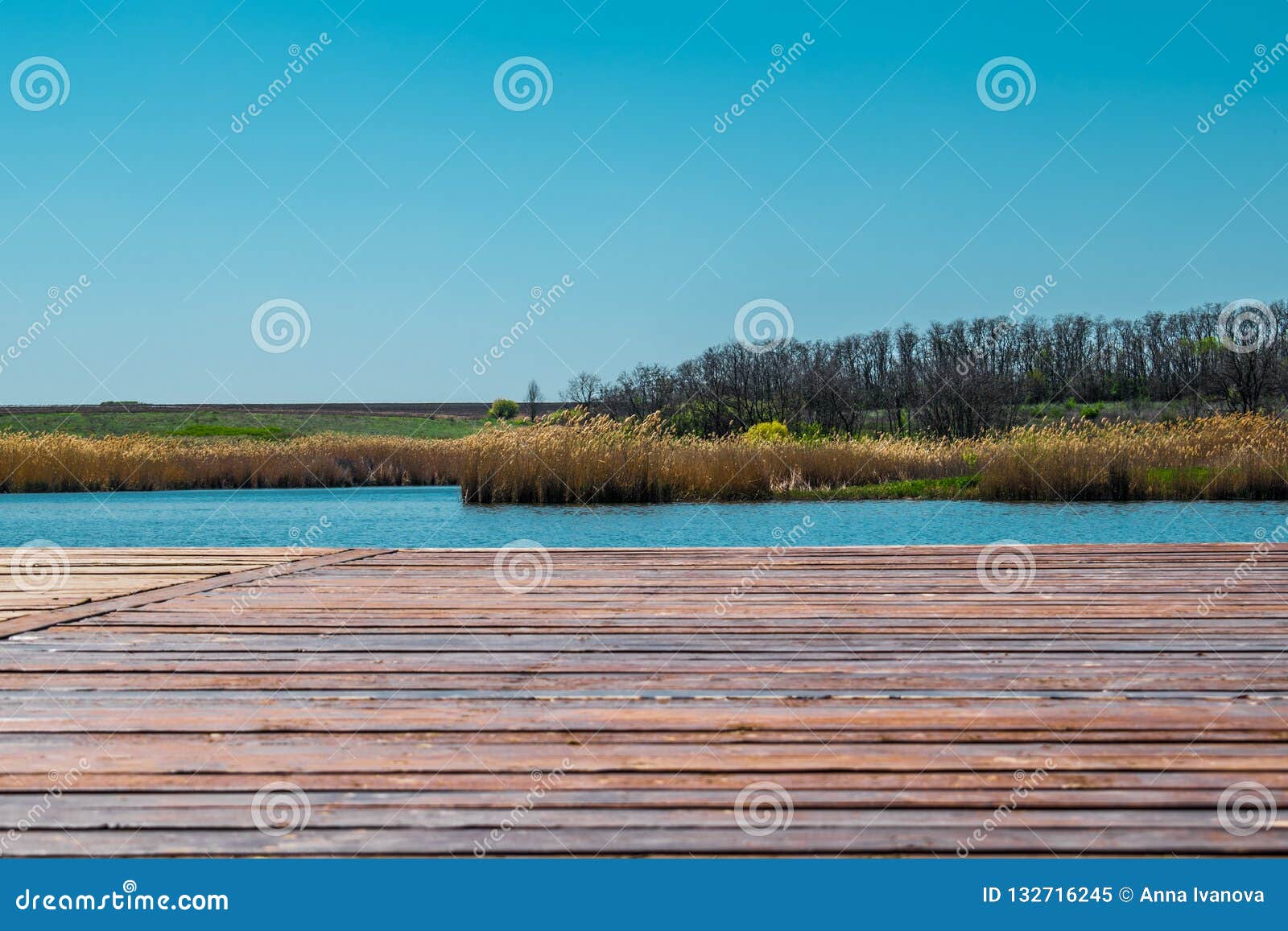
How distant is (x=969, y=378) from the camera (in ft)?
108

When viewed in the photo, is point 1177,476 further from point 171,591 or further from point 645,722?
point 645,722

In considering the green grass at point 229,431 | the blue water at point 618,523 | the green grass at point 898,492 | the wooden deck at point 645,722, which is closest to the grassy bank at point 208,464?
the blue water at point 618,523

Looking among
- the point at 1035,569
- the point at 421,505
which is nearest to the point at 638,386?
the point at 421,505

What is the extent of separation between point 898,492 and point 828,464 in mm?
1287

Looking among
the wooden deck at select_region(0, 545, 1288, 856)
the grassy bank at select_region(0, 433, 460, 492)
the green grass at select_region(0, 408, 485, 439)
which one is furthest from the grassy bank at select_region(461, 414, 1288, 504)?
the green grass at select_region(0, 408, 485, 439)

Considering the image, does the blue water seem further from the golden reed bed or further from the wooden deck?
the wooden deck

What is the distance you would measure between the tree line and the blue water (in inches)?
517

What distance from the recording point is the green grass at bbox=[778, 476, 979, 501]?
56.6 feet

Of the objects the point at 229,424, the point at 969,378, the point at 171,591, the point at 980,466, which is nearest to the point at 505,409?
the point at 229,424

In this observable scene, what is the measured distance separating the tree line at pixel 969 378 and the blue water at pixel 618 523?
13.1 m

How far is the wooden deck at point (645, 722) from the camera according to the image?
6.31ft

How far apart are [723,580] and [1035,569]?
5.24 feet

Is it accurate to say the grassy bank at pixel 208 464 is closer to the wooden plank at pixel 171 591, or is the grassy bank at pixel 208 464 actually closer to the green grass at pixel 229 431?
the wooden plank at pixel 171 591

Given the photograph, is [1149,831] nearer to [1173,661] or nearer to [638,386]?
[1173,661]
